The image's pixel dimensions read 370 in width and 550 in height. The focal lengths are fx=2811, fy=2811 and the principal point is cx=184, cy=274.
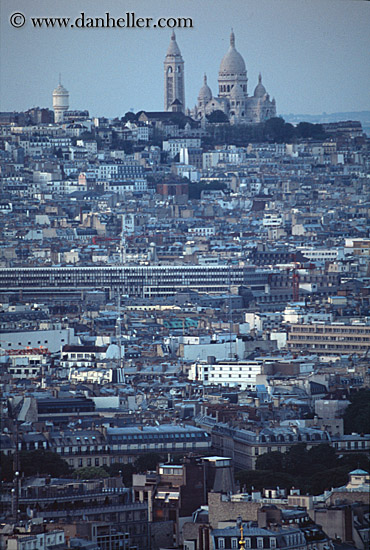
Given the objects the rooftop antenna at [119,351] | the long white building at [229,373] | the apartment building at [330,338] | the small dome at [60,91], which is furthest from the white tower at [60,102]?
the long white building at [229,373]

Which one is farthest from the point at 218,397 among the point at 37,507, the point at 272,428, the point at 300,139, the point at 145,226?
the point at 300,139

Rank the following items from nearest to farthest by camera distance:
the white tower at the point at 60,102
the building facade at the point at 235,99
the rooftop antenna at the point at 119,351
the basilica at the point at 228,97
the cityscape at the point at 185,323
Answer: the cityscape at the point at 185,323
the rooftop antenna at the point at 119,351
the white tower at the point at 60,102
the basilica at the point at 228,97
the building facade at the point at 235,99

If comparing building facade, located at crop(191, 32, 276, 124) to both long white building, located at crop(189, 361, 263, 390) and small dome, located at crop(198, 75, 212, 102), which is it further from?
long white building, located at crop(189, 361, 263, 390)

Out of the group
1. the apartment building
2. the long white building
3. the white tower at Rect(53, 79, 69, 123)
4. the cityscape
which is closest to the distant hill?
the cityscape

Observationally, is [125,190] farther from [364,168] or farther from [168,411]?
[168,411]

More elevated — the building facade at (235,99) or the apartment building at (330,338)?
the building facade at (235,99)

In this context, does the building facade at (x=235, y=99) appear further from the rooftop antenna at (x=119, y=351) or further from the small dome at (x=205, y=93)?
the rooftop antenna at (x=119, y=351)
